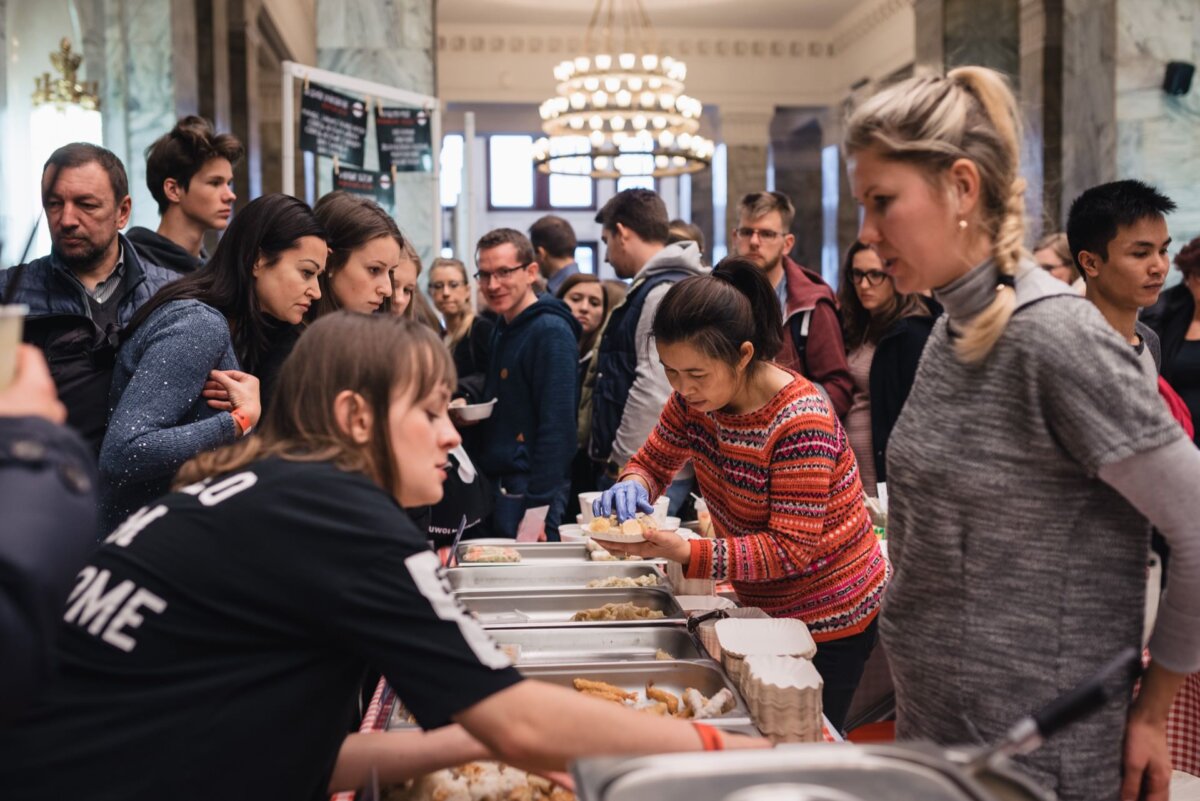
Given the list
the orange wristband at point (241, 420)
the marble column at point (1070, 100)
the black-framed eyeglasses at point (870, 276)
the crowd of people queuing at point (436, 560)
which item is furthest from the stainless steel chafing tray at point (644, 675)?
the marble column at point (1070, 100)

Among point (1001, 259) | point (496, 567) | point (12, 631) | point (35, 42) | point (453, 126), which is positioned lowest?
point (496, 567)

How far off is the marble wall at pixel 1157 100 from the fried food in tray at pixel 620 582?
505 centimetres

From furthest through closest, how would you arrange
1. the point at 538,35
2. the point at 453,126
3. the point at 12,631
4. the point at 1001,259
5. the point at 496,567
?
the point at 453,126 → the point at 538,35 → the point at 496,567 → the point at 1001,259 → the point at 12,631

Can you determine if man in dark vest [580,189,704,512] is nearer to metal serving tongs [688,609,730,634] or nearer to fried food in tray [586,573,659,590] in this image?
fried food in tray [586,573,659,590]

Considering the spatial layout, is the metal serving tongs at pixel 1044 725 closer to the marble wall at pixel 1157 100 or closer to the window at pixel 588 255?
the marble wall at pixel 1157 100

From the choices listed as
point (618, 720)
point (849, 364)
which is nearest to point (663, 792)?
point (618, 720)

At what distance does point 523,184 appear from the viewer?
21.4m

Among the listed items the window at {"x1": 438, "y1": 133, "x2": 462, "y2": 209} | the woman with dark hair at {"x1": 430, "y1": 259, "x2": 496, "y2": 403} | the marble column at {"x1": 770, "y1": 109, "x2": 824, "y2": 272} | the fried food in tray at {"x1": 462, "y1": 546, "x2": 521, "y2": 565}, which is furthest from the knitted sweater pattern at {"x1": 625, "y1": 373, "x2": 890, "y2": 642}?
the window at {"x1": 438, "y1": 133, "x2": 462, "y2": 209}

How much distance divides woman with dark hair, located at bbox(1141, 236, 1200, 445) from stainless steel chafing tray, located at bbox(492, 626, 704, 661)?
8.79ft

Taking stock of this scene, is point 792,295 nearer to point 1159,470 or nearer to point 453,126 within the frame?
point 1159,470

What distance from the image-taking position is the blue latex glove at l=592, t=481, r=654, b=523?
8.09 ft

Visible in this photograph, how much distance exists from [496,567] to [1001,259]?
1697 mm

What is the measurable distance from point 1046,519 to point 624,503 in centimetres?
128

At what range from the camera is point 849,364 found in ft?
14.6
